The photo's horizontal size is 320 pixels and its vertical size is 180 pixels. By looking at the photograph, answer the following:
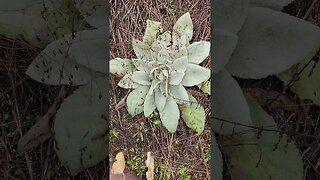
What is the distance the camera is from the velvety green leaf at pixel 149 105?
60.4 inches

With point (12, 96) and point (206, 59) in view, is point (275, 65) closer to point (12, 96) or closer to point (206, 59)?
point (206, 59)

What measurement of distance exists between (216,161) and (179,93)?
24 cm

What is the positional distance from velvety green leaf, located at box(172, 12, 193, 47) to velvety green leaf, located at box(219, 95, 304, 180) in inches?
12.7

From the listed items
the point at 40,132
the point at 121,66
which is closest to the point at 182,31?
the point at 121,66

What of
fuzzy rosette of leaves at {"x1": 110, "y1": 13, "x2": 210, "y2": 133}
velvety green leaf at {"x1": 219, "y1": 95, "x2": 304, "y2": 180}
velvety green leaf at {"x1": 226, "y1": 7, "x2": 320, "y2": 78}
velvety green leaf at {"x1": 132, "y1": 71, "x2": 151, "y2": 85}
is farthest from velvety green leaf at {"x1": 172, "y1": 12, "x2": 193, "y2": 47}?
velvety green leaf at {"x1": 219, "y1": 95, "x2": 304, "y2": 180}

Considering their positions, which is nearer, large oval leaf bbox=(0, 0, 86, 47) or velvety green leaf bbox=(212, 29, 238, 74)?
velvety green leaf bbox=(212, 29, 238, 74)

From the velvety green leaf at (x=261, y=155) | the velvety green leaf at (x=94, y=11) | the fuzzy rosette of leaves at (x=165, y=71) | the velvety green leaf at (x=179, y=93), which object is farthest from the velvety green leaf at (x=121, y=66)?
the velvety green leaf at (x=261, y=155)

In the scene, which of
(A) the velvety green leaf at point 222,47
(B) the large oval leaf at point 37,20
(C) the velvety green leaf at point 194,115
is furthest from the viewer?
(B) the large oval leaf at point 37,20

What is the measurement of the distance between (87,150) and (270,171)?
0.50 meters

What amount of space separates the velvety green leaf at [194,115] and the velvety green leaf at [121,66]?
0.16 m

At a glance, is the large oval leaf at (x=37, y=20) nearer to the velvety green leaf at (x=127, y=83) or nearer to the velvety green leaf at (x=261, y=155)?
the velvety green leaf at (x=127, y=83)

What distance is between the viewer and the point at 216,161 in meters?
1.68

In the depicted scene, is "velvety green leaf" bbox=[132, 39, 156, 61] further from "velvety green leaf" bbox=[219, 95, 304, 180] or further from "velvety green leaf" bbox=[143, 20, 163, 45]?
"velvety green leaf" bbox=[219, 95, 304, 180]

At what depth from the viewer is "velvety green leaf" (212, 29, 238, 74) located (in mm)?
1652
